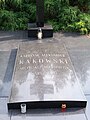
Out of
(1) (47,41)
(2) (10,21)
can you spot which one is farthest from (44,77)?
(2) (10,21)

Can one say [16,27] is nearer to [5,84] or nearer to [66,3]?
[66,3]

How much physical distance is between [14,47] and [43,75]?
1.95 metres

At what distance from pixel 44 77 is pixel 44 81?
15 centimetres

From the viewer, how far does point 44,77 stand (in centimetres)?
446

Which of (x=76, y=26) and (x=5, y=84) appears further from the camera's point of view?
(x=76, y=26)

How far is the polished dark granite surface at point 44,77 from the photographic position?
3.91m

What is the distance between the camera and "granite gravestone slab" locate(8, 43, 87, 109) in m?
3.81

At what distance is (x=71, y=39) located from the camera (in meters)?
6.83

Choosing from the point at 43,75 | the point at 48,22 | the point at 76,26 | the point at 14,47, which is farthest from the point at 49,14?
the point at 43,75

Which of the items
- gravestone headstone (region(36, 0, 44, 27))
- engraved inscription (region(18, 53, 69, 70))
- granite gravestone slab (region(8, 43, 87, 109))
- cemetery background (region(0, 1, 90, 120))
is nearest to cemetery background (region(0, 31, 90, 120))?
cemetery background (region(0, 1, 90, 120))

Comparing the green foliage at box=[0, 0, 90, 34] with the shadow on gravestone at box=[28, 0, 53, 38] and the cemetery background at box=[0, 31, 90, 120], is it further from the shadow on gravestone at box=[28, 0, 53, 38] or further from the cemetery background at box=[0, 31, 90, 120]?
the shadow on gravestone at box=[28, 0, 53, 38]

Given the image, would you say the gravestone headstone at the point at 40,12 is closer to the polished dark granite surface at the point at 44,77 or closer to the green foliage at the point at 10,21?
the green foliage at the point at 10,21

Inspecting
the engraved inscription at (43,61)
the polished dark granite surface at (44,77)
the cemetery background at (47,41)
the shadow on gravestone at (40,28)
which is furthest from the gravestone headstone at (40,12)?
the engraved inscription at (43,61)

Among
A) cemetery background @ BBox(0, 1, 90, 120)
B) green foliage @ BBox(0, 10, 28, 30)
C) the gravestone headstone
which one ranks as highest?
the gravestone headstone
